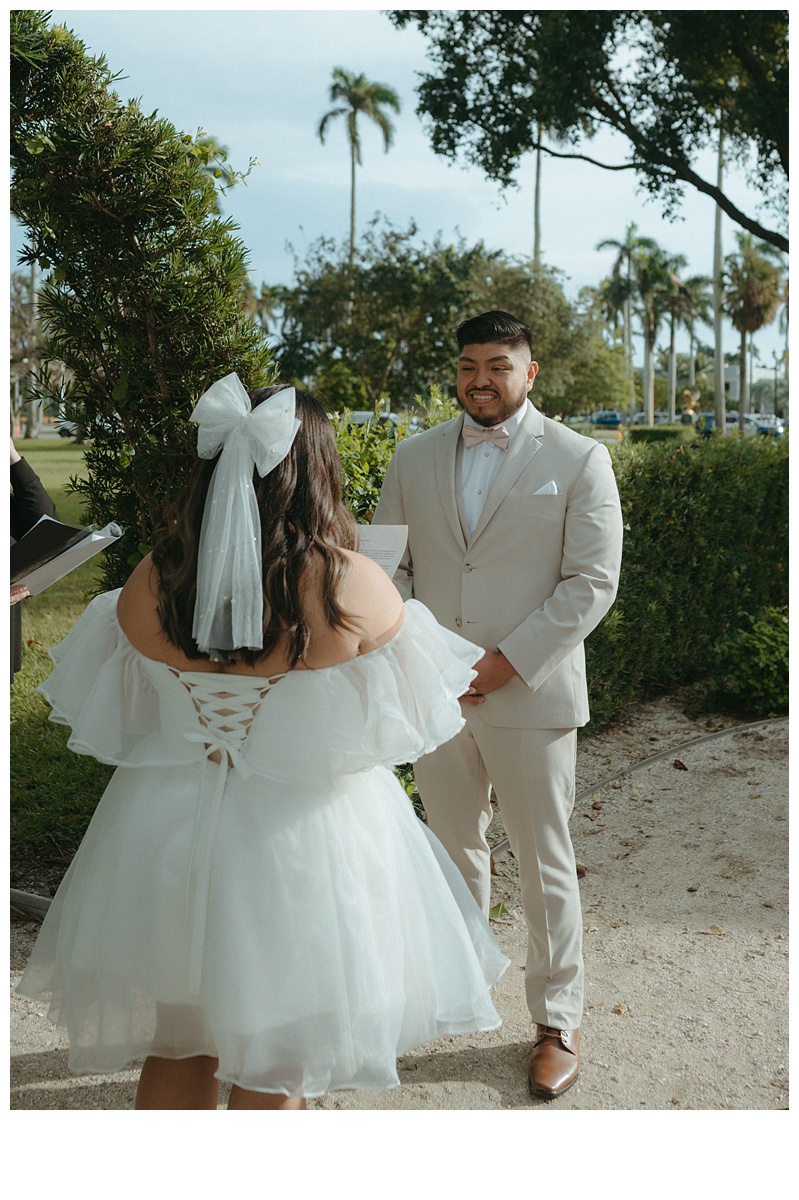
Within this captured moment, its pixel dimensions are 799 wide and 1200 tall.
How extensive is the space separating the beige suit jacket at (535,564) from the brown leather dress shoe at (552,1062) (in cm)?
104

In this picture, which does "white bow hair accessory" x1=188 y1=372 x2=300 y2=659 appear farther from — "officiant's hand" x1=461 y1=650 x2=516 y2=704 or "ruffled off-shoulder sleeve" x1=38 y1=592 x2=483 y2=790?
"officiant's hand" x1=461 y1=650 x2=516 y2=704

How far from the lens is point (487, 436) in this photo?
11.3 feet

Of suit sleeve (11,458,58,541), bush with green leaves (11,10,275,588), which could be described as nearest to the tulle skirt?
suit sleeve (11,458,58,541)

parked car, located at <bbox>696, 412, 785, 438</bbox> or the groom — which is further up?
parked car, located at <bbox>696, 412, 785, 438</bbox>

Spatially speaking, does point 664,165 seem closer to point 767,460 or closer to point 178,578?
point 767,460

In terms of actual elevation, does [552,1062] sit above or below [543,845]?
below

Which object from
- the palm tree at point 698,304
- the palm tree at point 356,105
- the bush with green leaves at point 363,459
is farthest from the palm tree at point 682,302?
the bush with green leaves at point 363,459

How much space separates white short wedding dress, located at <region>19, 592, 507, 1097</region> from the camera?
2.34 metres

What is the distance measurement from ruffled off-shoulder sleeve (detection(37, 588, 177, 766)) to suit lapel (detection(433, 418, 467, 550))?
1.29 metres

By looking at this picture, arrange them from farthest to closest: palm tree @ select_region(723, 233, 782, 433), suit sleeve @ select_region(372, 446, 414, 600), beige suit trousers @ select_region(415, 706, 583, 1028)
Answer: palm tree @ select_region(723, 233, 782, 433), suit sleeve @ select_region(372, 446, 414, 600), beige suit trousers @ select_region(415, 706, 583, 1028)

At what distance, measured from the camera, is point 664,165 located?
12945 mm

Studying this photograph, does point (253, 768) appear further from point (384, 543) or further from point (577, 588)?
point (577, 588)

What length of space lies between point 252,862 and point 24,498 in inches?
89.5

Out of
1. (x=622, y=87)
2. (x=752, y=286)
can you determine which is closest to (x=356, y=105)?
(x=752, y=286)
